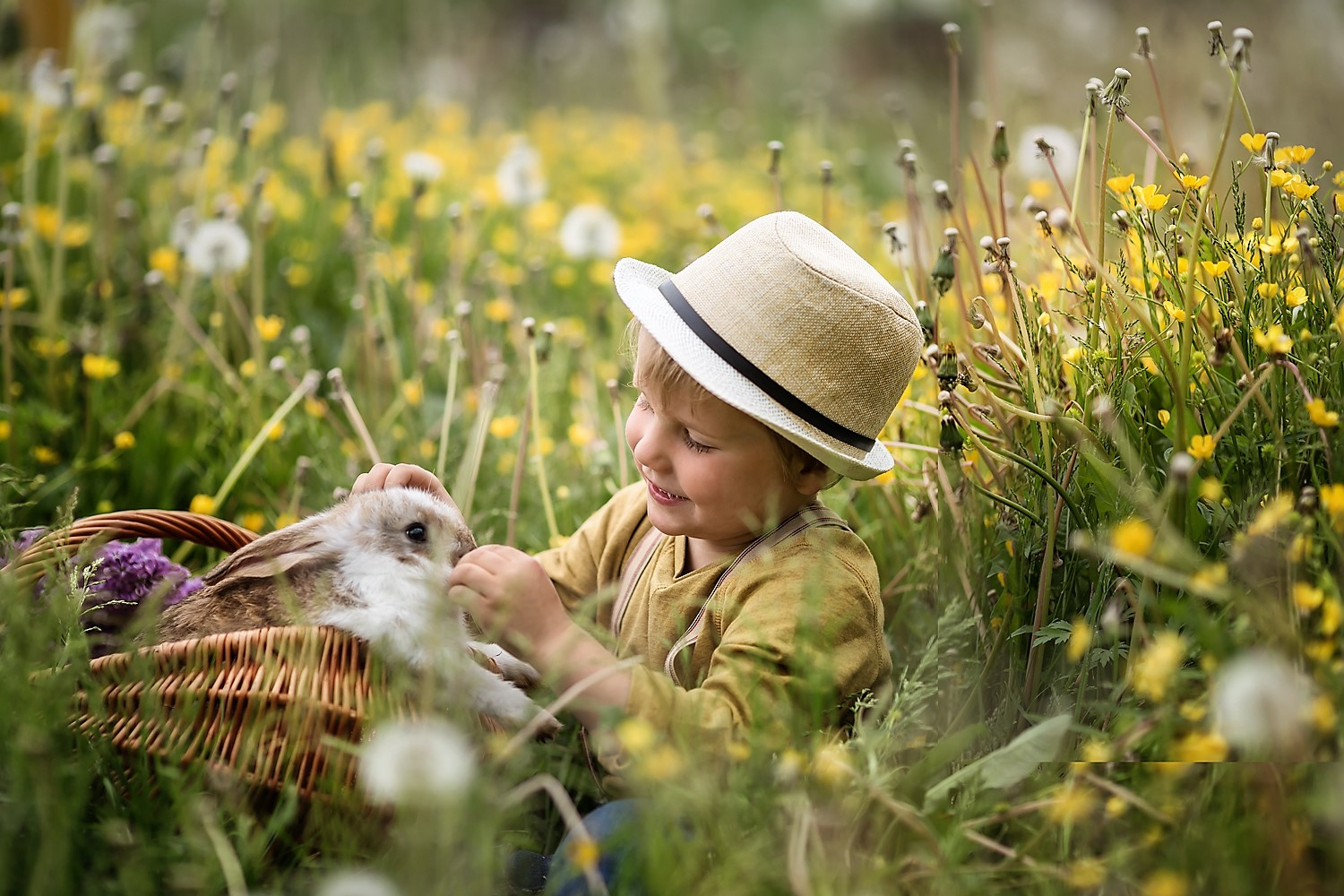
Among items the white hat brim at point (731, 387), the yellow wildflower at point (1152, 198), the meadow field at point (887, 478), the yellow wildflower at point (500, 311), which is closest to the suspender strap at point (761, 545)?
the white hat brim at point (731, 387)

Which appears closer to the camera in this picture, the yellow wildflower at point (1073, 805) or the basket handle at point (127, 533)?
the yellow wildflower at point (1073, 805)

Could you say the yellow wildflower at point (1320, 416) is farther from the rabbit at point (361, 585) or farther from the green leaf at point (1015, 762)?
the rabbit at point (361, 585)

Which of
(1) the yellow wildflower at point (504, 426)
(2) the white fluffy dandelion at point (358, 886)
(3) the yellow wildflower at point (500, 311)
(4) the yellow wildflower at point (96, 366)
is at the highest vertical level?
(3) the yellow wildflower at point (500, 311)

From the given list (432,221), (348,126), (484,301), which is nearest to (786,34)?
(348,126)

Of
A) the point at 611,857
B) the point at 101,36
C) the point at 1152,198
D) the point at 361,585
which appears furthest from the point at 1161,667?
the point at 101,36

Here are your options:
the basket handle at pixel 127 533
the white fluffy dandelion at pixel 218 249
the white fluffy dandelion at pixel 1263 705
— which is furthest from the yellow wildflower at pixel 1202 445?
the white fluffy dandelion at pixel 218 249

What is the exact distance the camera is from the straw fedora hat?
179cm

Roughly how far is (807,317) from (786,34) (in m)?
8.20

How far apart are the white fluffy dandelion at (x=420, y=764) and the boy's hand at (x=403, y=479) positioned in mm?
764

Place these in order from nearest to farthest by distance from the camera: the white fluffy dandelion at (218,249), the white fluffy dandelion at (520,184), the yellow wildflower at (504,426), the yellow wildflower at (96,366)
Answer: the yellow wildflower at (504,426)
the yellow wildflower at (96,366)
the white fluffy dandelion at (218,249)
the white fluffy dandelion at (520,184)

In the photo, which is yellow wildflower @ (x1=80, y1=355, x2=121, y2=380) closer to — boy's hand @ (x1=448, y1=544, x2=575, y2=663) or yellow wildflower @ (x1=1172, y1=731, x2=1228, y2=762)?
boy's hand @ (x1=448, y1=544, x2=575, y2=663)

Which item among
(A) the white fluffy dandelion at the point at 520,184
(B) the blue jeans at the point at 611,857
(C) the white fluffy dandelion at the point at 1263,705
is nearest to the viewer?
(C) the white fluffy dandelion at the point at 1263,705

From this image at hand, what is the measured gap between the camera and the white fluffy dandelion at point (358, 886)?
3.96 ft

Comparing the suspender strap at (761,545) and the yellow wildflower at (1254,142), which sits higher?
the yellow wildflower at (1254,142)
